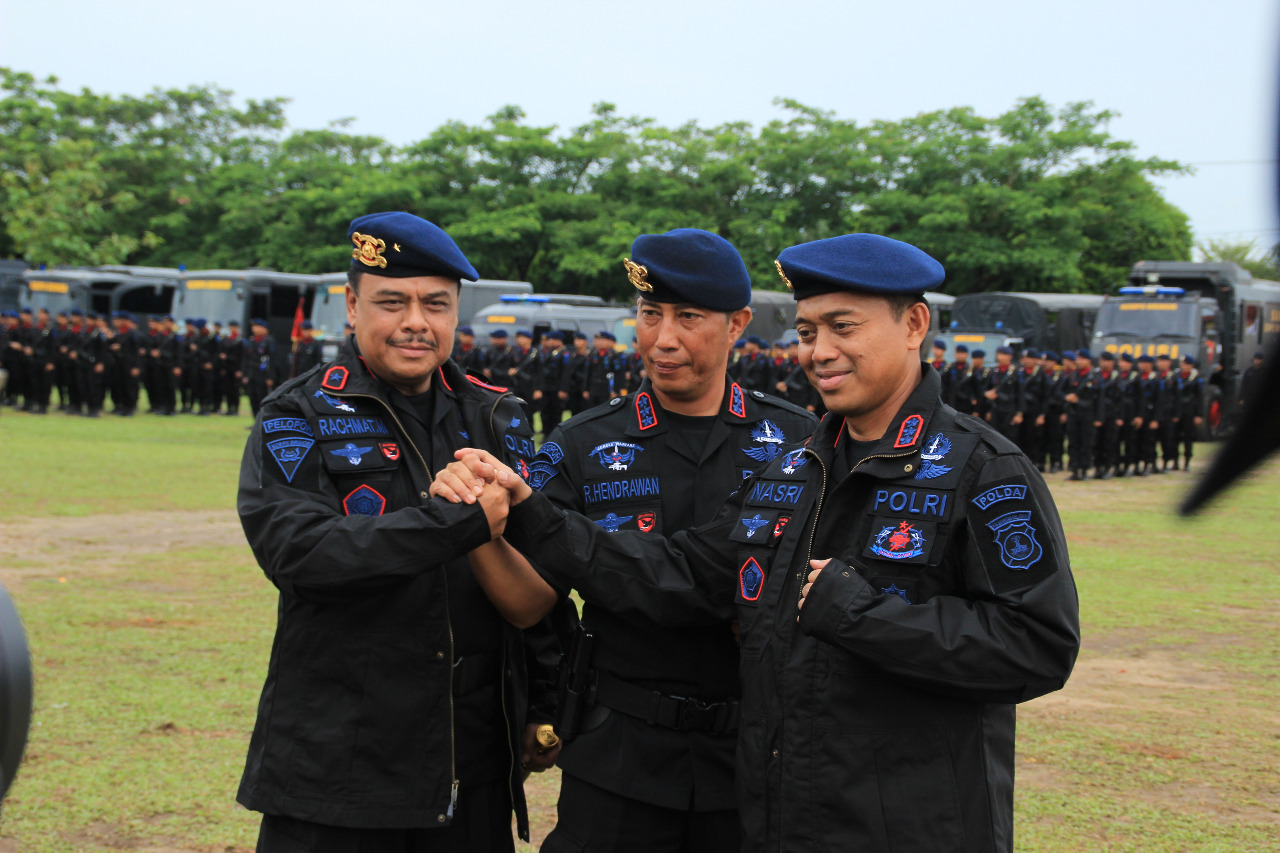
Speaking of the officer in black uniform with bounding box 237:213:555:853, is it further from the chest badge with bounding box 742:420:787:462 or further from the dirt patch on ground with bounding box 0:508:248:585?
the dirt patch on ground with bounding box 0:508:248:585

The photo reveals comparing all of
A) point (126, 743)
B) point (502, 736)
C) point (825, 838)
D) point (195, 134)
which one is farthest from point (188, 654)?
point (195, 134)

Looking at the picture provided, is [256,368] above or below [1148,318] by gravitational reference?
below

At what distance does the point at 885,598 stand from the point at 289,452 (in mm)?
1326

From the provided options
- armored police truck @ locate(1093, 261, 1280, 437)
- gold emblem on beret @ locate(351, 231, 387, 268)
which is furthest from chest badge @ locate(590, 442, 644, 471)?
armored police truck @ locate(1093, 261, 1280, 437)

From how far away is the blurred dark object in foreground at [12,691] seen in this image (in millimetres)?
1423

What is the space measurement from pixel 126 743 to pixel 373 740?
108 inches

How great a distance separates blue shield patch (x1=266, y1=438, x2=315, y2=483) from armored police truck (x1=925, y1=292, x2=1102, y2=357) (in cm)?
2453

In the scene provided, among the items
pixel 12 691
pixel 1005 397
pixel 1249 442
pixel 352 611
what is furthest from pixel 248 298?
pixel 1249 442

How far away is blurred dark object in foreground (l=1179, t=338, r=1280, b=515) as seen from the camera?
52 centimetres

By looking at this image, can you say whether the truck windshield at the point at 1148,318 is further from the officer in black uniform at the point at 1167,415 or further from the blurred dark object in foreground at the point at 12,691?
the blurred dark object in foreground at the point at 12,691

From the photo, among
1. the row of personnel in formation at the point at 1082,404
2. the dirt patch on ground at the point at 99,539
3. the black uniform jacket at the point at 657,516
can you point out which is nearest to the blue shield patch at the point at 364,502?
the black uniform jacket at the point at 657,516

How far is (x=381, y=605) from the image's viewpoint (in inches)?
101

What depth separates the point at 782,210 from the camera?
113ft

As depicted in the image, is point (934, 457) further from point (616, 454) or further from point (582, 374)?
point (582, 374)
